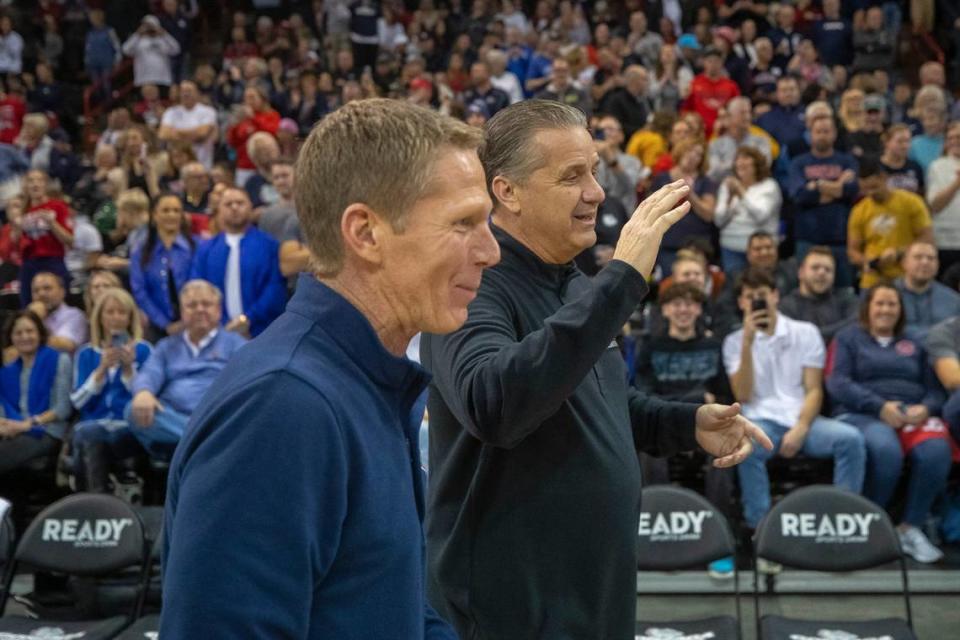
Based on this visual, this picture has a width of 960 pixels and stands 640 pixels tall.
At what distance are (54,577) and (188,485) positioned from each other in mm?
4666

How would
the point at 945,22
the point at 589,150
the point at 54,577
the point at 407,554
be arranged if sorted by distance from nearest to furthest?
the point at 407,554 → the point at 589,150 → the point at 54,577 → the point at 945,22

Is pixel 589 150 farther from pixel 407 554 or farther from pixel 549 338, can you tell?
pixel 407 554

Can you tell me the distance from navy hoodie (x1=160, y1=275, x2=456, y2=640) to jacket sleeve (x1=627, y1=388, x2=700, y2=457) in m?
1.01

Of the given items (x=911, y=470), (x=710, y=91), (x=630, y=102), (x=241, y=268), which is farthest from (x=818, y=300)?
(x=630, y=102)

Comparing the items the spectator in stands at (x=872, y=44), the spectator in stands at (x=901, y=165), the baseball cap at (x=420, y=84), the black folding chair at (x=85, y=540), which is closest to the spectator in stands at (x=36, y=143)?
the baseball cap at (x=420, y=84)

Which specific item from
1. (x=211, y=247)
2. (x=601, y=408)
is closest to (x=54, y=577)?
(x=211, y=247)

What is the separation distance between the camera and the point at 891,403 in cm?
596

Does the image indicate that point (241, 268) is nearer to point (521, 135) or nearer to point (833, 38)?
point (521, 135)

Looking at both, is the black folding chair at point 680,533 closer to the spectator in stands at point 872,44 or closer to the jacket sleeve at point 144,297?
the jacket sleeve at point 144,297

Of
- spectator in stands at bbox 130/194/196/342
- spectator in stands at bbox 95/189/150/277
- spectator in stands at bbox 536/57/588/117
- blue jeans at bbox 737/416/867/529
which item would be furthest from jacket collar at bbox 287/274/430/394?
spectator in stands at bbox 536/57/588/117

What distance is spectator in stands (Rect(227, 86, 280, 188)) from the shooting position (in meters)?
10.6

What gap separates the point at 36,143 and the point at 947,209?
334 inches

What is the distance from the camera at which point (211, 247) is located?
718 cm

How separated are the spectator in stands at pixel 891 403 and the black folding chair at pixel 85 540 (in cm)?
355
